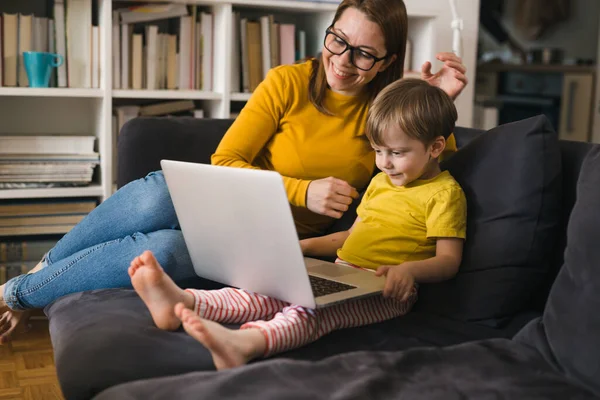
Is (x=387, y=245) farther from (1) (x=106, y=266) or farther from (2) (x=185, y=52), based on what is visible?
(2) (x=185, y=52)

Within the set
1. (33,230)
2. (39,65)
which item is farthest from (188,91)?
(33,230)

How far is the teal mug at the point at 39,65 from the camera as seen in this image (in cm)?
266

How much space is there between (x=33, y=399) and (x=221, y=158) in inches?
33.7

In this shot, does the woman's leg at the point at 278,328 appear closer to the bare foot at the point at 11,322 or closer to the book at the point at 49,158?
the bare foot at the point at 11,322

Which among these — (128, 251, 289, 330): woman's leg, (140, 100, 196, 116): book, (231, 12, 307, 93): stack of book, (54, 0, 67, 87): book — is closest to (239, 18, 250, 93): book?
(231, 12, 307, 93): stack of book

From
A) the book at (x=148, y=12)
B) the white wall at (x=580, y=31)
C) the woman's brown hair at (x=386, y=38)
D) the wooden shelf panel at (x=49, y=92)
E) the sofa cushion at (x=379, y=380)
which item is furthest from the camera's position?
the white wall at (x=580, y=31)

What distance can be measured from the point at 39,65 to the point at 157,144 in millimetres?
878

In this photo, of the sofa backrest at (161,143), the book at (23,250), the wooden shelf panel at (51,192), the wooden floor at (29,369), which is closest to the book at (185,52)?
the wooden shelf panel at (51,192)

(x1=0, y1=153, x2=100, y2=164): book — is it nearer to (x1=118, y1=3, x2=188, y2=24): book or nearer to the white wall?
(x1=118, y1=3, x2=188, y2=24): book

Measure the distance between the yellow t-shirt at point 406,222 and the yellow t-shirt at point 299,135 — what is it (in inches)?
7.6

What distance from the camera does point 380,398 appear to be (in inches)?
43.9

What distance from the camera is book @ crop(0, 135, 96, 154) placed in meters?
2.72

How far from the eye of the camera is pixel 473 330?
4.98 feet

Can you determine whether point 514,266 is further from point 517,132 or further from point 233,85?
point 233,85
